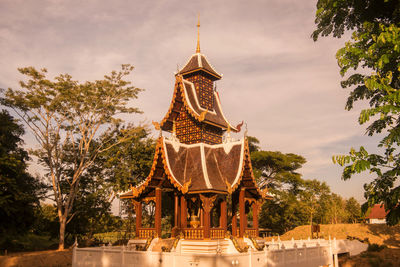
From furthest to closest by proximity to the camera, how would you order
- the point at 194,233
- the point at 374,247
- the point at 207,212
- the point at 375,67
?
1. the point at 374,247
2. the point at 194,233
3. the point at 207,212
4. the point at 375,67

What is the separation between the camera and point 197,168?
20.5 m

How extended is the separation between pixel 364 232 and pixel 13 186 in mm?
36325

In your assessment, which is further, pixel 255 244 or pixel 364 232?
pixel 364 232

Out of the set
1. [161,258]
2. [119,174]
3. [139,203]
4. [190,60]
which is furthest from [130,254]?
[119,174]

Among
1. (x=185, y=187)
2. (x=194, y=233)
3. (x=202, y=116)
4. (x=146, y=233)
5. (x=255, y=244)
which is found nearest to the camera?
(x=185, y=187)

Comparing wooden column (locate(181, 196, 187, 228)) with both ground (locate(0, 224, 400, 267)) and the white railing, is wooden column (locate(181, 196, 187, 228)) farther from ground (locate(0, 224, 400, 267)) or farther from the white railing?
ground (locate(0, 224, 400, 267))

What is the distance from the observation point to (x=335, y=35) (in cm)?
1349

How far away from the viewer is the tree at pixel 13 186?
1109 inches

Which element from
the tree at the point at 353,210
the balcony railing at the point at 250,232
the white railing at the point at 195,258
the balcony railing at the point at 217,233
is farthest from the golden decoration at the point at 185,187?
the tree at the point at 353,210

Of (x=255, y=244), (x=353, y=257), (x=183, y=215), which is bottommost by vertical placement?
(x=353, y=257)

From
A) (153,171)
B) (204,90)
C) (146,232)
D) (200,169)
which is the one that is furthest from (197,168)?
(204,90)

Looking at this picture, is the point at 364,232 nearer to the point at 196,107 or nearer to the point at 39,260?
the point at 196,107

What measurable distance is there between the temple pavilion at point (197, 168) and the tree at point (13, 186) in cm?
1231

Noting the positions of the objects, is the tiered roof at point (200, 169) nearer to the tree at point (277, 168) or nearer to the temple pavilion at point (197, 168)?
the temple pavilion at point (197, 168)
